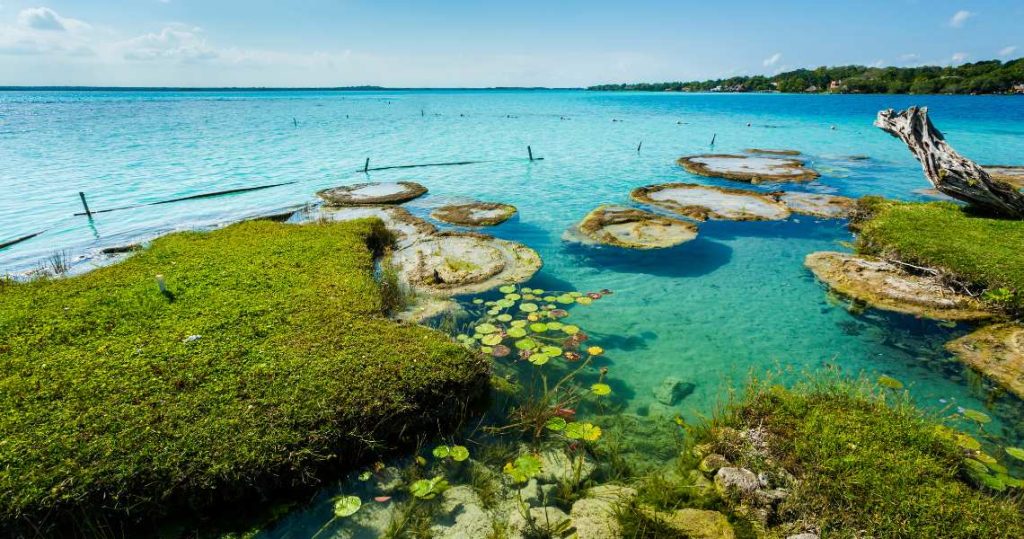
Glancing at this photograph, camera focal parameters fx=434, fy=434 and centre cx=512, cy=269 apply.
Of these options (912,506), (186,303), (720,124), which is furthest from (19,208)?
(720,124)

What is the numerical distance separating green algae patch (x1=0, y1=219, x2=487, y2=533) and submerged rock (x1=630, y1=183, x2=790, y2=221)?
49.4ft

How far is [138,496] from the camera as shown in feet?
Answer: 16.6

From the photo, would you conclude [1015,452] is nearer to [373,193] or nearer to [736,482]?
[736,482]

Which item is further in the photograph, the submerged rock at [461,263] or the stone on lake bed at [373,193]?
the stone on lake bed at [373,193]

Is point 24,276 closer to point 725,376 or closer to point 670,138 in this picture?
point 725,376

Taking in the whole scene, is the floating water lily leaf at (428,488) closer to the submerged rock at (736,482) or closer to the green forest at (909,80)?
the submerged rock at (736,482)

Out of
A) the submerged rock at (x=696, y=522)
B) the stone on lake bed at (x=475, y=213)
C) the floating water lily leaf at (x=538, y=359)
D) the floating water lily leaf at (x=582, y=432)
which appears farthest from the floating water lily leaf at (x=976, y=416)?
the stone on lake bed at (x=475, y=213)

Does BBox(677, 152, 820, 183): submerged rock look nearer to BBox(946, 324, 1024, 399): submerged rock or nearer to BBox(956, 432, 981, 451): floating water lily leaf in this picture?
BBox(946, 324, 1024, 399): submerged rock

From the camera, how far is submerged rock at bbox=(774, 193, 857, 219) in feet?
62.5

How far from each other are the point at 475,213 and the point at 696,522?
16021mm

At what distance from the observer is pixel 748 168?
28906mm

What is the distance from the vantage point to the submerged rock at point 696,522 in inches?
202

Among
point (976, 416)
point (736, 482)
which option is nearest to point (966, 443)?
point (976, 416)

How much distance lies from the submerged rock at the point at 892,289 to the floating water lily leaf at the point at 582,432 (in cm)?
902
